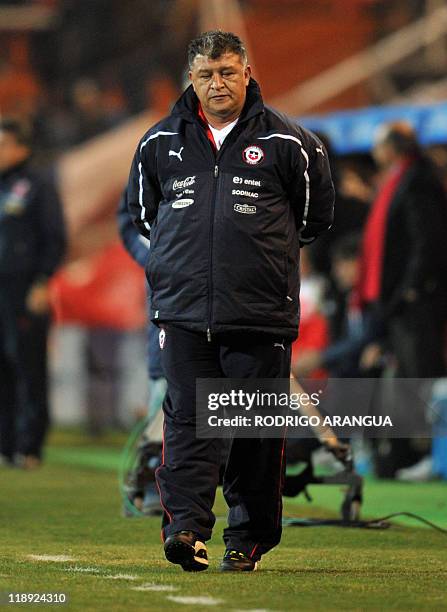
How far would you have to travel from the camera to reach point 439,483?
10.8 m

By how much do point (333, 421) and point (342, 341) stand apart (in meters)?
3.96

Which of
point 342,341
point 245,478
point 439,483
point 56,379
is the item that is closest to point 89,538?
point 245,478

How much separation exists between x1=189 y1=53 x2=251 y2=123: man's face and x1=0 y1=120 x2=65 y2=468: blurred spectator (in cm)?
572

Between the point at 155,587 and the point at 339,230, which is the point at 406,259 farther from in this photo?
A: the point at 155,587

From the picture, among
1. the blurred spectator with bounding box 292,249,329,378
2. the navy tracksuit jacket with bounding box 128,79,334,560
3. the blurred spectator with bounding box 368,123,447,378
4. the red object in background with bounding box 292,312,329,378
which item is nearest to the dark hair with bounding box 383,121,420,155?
the blurred spectator with bounding box 368,123,447,378

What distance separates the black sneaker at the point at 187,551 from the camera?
570 centimetres

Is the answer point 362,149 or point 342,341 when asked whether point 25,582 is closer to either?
point 342,341

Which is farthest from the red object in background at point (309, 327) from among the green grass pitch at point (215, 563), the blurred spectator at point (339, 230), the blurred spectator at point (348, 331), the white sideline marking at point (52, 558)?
the white sideline marking at point (52, 558)

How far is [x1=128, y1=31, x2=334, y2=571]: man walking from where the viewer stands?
5770 millimetres

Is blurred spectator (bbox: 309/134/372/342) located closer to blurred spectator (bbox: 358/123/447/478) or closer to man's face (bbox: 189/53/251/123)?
blurred spectator (bbox: 358/123/447/478)

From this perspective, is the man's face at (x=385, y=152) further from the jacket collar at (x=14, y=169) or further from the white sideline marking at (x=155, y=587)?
the white sideline marking at (x=155, y=587)

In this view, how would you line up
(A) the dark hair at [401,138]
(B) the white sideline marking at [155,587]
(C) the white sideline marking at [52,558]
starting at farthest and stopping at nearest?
1. (A) the dark hair at [401,138]
2. (C) the white sideline marking at [52,558]
3. (B) the white sideline marking at [155,587]

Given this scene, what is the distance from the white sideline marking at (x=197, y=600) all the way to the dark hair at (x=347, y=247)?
652 centimetres

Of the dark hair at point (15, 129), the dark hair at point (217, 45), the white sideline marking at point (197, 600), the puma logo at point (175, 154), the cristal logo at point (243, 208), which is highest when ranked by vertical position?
the dark hair at point (217, 45)
